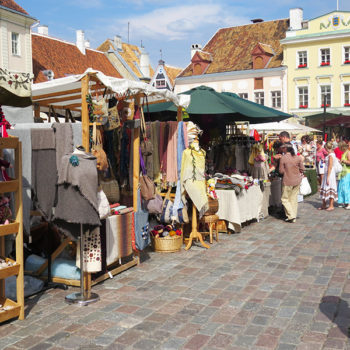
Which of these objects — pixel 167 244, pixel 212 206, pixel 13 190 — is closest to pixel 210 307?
pixel 13 190

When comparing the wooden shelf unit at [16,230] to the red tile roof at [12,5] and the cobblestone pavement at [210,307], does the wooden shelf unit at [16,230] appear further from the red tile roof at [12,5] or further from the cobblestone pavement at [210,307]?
the red tile roof at [12,5]

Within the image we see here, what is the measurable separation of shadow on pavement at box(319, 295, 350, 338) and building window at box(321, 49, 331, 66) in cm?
3411

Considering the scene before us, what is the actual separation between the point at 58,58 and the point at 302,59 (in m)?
18.4

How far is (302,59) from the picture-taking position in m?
37.4

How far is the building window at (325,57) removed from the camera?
3647cm

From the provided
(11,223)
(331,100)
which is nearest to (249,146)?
(11,223)

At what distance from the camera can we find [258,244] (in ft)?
26.6

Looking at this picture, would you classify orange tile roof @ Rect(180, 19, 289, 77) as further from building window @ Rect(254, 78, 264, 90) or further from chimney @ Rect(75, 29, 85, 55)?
chimney @ Rect(75, 29, 85, 55)

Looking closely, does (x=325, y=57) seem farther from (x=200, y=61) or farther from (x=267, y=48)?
(x=200, y=61)

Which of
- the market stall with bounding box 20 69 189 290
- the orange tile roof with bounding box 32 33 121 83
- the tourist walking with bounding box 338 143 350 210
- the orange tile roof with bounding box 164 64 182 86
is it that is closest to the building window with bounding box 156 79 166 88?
the orange tile roof with bounding box 164 64 182 86

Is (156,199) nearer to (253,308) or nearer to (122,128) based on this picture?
(122,128)

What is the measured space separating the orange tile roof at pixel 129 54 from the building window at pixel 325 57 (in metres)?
15.6

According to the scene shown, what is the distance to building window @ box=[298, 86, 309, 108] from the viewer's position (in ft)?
123

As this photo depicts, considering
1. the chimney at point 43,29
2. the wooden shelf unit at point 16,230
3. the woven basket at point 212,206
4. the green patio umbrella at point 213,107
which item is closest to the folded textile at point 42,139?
the wooden shelf unit at point 16,230
